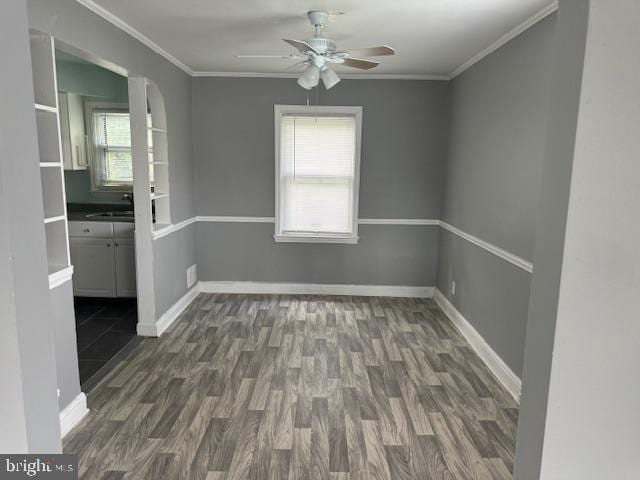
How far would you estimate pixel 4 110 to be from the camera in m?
0.96

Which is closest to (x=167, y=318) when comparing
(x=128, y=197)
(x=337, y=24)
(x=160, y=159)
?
(x=160, y=159)

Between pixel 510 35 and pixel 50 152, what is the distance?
124 inches

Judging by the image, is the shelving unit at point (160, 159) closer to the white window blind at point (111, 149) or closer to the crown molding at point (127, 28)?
the crown molding at point (127, 28)

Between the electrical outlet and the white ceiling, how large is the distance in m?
2.25

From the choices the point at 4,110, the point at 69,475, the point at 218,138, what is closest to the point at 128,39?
the point at 218,138

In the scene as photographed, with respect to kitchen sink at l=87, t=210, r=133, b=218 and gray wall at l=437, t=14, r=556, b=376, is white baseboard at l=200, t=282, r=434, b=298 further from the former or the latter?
kitchen sink at l=87, t=210, r=133, b=218

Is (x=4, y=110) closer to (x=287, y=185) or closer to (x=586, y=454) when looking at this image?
(x=586, y=454)

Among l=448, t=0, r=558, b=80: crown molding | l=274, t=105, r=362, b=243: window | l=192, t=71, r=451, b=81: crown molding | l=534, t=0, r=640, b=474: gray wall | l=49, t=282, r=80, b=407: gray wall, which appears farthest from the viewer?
l=274, t=105, r=362, b=243: window

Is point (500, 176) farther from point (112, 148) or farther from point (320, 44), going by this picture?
point (112, 148)

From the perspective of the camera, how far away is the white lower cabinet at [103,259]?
15.4ft

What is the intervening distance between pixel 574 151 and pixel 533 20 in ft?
8.11

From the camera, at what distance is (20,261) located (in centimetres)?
102

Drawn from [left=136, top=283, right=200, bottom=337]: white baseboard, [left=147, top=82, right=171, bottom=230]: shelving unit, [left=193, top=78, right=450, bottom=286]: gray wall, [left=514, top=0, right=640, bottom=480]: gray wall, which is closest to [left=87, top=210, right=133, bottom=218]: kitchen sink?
[left=193, top=78, right=450, bottom=286]: gray wall

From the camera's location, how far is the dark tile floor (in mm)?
3443
